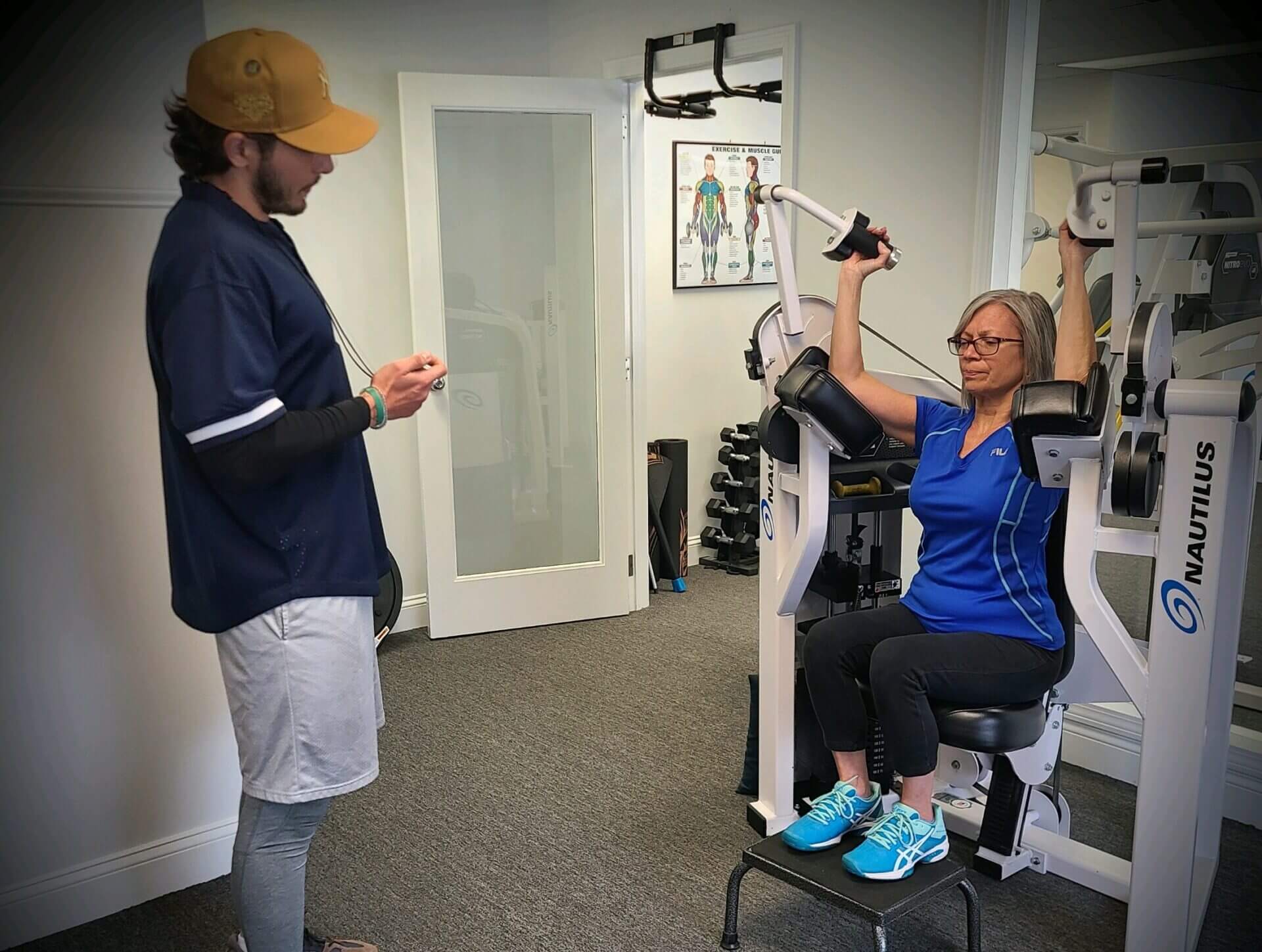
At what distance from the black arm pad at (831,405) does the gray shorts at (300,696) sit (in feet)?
3.14

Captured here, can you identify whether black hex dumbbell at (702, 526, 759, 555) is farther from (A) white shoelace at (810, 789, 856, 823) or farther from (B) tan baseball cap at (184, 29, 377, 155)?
(B) tan baseball cap at (184, 29, 377, 155)

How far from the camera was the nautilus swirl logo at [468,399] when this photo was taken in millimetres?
3924

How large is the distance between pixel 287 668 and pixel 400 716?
1690 millimetres

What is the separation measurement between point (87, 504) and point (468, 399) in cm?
189

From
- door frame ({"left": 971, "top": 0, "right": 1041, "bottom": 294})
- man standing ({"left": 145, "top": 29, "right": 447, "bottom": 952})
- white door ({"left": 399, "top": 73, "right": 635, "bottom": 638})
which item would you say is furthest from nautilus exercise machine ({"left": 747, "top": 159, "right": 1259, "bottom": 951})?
white door ({"left": 399, "top": 73, "right": 635, "bottom": 638})

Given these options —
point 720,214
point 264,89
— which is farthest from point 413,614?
point 264,89

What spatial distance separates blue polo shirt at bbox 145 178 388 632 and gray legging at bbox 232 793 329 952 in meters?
0.33

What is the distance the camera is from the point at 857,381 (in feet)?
7.51

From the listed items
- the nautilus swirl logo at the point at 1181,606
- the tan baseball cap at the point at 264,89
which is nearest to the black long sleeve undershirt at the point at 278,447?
the tan baseball cap at the point at 264,89

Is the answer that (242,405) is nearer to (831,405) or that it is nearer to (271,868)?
(271,868)

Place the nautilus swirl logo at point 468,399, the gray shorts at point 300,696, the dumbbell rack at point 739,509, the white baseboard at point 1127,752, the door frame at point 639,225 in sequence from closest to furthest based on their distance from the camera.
Result: the gray shorts at point 300,696, the white baseboard at point 1127,752, the door frame at point 639,225, the nautilus swirl logo at point 468,399, the dumbbell rack at point 739,509

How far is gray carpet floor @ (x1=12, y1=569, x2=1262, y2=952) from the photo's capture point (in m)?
2.16

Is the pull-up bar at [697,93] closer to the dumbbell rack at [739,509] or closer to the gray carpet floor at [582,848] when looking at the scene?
the dumbbell rack at [739,509]

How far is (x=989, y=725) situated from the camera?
1933 mm
